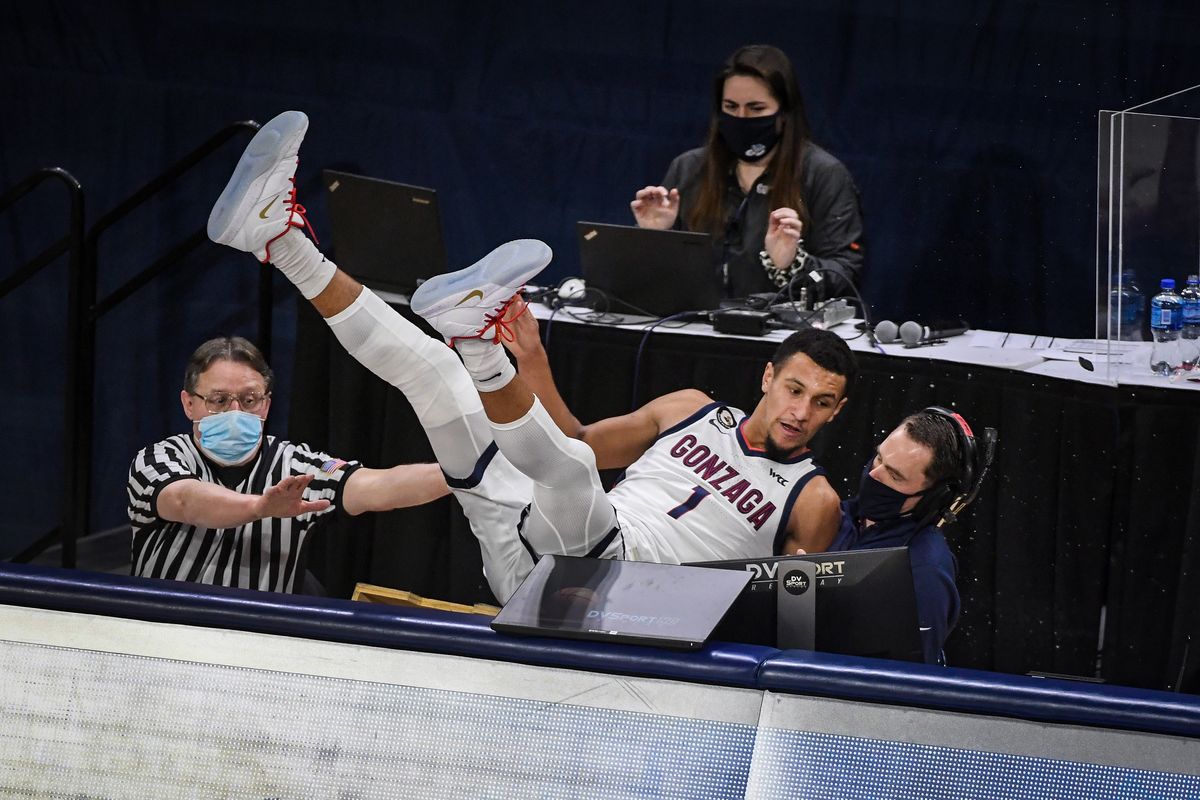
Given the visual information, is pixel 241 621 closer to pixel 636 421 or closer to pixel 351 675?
pixel 351 675

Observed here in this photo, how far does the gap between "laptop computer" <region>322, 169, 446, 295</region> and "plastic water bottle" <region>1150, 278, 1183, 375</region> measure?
6.16ft

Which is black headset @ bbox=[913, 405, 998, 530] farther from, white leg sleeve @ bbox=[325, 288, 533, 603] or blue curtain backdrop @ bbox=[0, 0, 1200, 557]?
blue curtain backdrop @ bbox=[0, 0, 1200, 557]

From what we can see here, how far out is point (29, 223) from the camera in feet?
15.8

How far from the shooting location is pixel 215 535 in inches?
105

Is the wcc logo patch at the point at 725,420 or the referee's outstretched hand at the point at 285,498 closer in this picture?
the referee's outstretched hand at the point at 285,498

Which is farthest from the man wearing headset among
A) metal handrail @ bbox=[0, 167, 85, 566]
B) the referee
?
metal handrail @ bbox=[0, 167, 85, 566]

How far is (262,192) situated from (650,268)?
139cm

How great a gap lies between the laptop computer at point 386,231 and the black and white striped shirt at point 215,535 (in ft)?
3.95

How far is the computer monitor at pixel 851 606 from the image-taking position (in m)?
2.18

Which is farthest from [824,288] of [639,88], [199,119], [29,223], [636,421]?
[29,223]

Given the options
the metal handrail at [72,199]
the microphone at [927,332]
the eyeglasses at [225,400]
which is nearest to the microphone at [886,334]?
the microphone at [927,332]

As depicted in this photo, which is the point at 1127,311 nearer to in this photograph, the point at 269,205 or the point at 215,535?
the point at 269,205

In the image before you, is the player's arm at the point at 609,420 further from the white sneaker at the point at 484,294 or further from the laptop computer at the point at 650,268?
the white sneaker at the point at 484,294

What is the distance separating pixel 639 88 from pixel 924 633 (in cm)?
286
